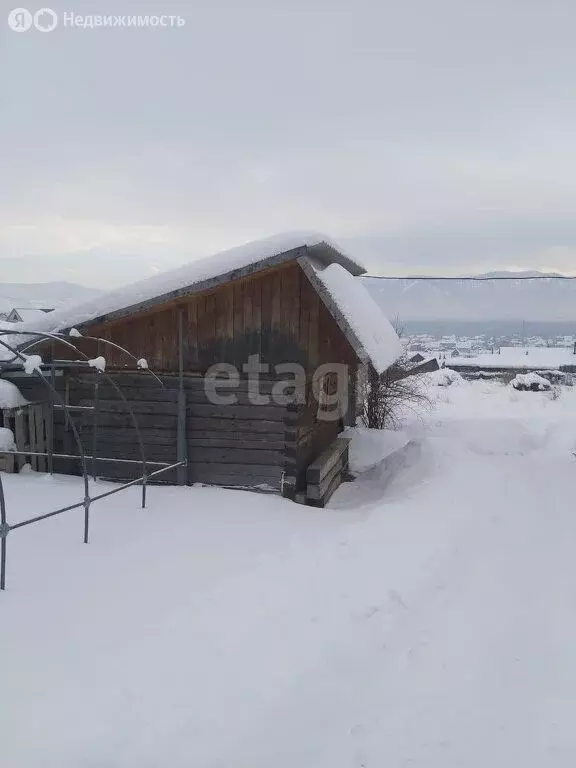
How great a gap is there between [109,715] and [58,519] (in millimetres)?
Result: 3954

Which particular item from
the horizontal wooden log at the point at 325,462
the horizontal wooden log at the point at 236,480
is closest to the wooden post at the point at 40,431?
the horizontal wooden log at the point at 236,480

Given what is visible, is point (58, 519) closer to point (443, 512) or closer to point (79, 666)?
point (79, 666)

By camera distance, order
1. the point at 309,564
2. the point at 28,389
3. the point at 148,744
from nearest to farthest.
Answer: the point at 148,744
the point at 309,564
the point at 28,389

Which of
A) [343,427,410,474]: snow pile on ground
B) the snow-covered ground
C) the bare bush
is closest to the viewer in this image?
the snow-covered ground

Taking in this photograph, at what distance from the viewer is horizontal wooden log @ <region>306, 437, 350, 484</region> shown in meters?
9.39

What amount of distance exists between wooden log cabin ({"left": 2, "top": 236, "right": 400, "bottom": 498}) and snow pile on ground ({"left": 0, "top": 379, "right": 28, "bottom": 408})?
0.94 feet

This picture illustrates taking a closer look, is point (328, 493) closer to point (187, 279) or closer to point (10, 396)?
point (187, 279)

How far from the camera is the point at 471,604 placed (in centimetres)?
598

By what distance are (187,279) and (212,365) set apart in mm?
1438

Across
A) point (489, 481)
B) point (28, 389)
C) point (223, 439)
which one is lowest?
point (489, 481)

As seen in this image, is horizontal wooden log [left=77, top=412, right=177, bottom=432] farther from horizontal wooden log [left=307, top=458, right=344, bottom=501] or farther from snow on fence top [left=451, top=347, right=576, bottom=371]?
snow on fence top [left=451, top=347, right=576, bottom=371]

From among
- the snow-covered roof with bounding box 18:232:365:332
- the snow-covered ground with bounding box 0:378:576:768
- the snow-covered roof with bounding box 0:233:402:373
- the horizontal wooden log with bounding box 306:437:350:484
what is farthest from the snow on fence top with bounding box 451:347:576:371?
the snow-covered ground with bounding box 0:378:576:768

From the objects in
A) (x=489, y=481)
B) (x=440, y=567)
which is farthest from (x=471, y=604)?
(x=489, y=481)

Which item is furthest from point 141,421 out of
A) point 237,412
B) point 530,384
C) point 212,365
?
point 530,384
